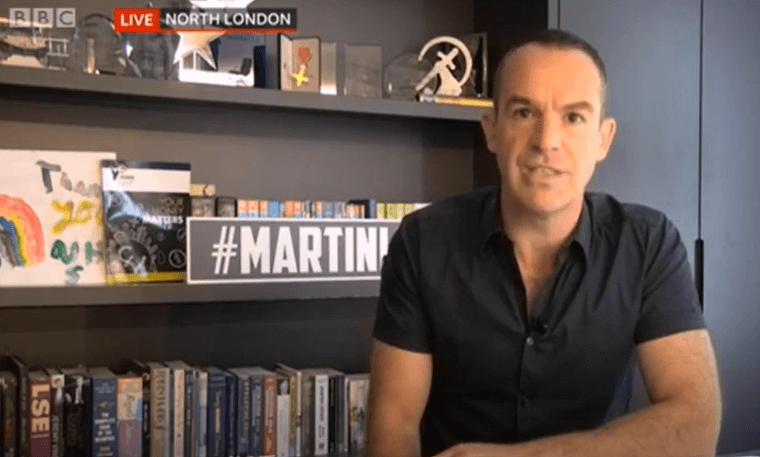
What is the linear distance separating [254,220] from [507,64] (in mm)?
940

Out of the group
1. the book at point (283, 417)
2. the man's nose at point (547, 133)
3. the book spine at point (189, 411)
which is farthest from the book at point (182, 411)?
the man's nose at point (547, 133)

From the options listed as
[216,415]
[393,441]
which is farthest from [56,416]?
[393,441]

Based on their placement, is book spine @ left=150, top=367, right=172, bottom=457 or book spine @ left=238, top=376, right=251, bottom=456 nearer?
book spine @ left=150, top=367, right=172, bottom=457

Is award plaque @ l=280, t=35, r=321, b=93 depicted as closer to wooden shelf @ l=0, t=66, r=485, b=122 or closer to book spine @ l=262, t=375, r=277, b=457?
wooden shelf @ l=0, t=66, r=485, b=122

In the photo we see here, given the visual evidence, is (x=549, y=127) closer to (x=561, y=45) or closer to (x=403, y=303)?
(x=561, y=45)

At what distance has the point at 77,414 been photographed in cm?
203

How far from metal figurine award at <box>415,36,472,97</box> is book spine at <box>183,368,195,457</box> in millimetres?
992

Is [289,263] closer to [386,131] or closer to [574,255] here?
[386,131]

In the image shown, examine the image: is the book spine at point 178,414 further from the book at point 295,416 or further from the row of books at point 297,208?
the row of books at point 297,208

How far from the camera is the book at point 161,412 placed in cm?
209

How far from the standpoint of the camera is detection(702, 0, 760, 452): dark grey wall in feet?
8.79

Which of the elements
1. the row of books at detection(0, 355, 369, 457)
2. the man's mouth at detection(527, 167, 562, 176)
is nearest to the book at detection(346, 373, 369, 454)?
the row of books at detection(0, 355, 369, 457)

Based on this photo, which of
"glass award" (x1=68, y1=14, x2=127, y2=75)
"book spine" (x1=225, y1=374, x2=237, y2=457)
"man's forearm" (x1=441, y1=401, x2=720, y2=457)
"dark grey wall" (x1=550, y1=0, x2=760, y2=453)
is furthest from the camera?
"dark grey wall" (x1=550, y1=0, x2=760, y2=453)

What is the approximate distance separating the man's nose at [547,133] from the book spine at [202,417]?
44.6 inches
